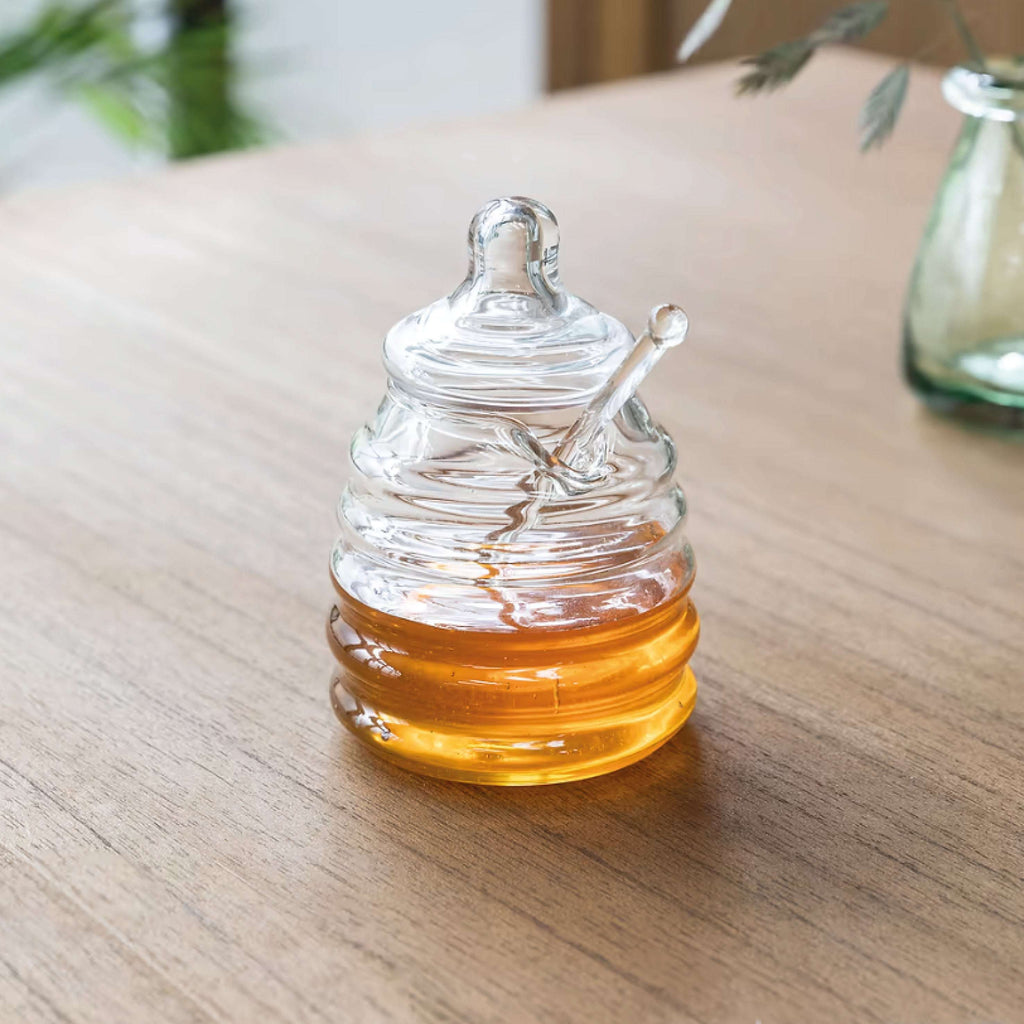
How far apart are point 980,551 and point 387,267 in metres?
0.50

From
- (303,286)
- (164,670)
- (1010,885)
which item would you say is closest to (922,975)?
(1010,885)

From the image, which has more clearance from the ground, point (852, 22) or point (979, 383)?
point (852, 22)

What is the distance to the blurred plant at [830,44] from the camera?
0.72 meters

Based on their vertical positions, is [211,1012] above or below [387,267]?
above

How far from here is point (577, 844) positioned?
1.68 ft

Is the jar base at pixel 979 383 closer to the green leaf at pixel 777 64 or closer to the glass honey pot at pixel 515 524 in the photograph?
the green leaf at pixel 777 64

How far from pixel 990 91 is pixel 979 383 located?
156 millimetres

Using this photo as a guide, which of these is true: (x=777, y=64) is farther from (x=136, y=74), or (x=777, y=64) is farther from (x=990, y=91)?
(x=136, y=74)

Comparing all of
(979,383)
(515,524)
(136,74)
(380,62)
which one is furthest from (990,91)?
(380,62)

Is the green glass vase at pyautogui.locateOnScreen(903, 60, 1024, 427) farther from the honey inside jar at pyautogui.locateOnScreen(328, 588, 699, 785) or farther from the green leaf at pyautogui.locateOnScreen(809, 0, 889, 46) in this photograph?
the honey inside jar at pyautogui.locateOnScreen(328, 588, 699, 785)

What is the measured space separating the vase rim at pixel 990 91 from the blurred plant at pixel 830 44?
0.07 feet

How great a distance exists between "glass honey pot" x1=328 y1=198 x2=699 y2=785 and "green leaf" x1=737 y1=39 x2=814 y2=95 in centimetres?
24

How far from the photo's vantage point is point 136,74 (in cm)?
226

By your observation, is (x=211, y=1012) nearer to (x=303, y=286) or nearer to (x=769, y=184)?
(x=303, y=286)
